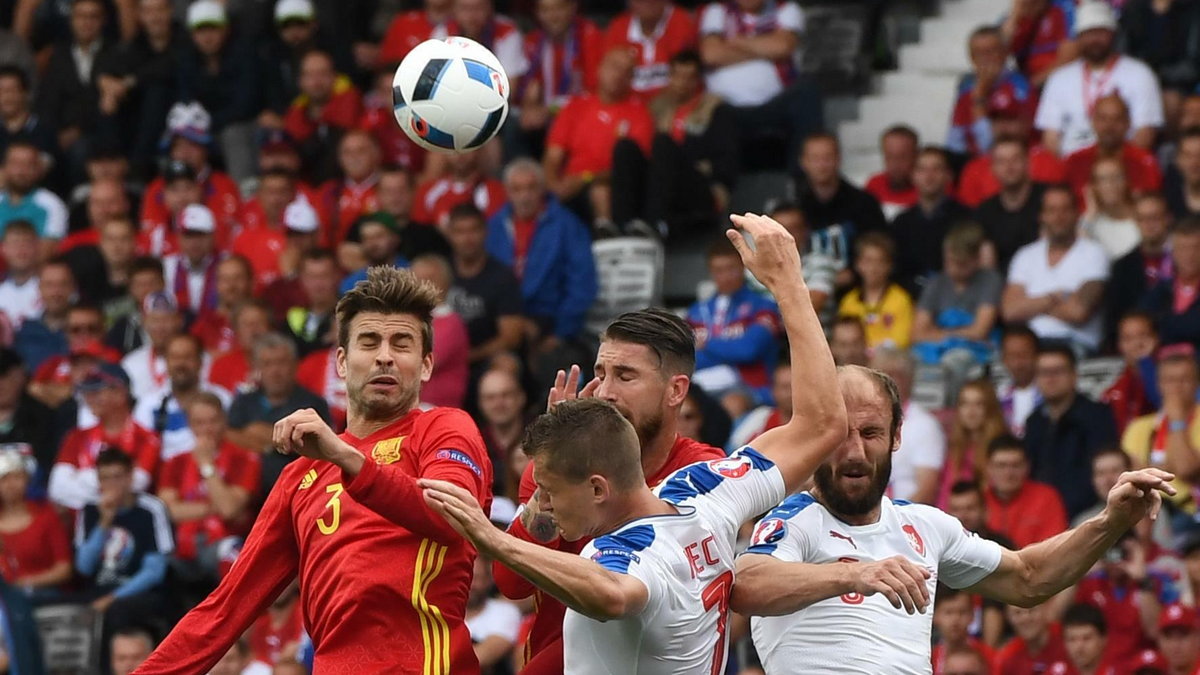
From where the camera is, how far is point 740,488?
642cm

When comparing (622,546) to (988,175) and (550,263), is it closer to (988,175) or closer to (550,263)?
(550,263)

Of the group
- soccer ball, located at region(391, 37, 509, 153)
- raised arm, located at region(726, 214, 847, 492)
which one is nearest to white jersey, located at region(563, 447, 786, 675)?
raised arm, located at region(726, 214, 847, 492)

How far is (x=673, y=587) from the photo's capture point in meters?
6.02

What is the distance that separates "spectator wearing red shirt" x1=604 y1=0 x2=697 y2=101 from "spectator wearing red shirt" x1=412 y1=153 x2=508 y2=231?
1.38m

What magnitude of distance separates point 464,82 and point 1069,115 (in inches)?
285

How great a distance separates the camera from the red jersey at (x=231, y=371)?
1538cm

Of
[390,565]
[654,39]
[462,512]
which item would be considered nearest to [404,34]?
[654,39]

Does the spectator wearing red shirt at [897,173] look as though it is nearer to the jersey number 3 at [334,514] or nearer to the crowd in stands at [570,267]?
the crowd in stands at [570,267]

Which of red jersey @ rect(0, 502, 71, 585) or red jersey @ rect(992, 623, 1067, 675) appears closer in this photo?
red jersey @ rect(992, 623, 1067, 675)

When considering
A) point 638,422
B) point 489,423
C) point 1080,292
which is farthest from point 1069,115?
point 638,422

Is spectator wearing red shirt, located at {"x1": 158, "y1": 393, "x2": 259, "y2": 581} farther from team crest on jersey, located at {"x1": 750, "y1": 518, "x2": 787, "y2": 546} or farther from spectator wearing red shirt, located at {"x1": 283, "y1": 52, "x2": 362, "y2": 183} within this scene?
team crest on jersey, located at {"x1": 750, "y1": 518, "x2": 787, "y2": 546}

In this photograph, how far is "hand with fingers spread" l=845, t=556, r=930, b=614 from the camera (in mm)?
5873

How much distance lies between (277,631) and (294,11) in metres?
7.09

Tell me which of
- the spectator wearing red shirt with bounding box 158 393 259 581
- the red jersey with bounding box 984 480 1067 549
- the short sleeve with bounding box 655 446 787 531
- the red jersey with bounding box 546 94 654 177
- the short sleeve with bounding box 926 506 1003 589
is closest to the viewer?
the short sleeve with bounding box 655 446 787 531
